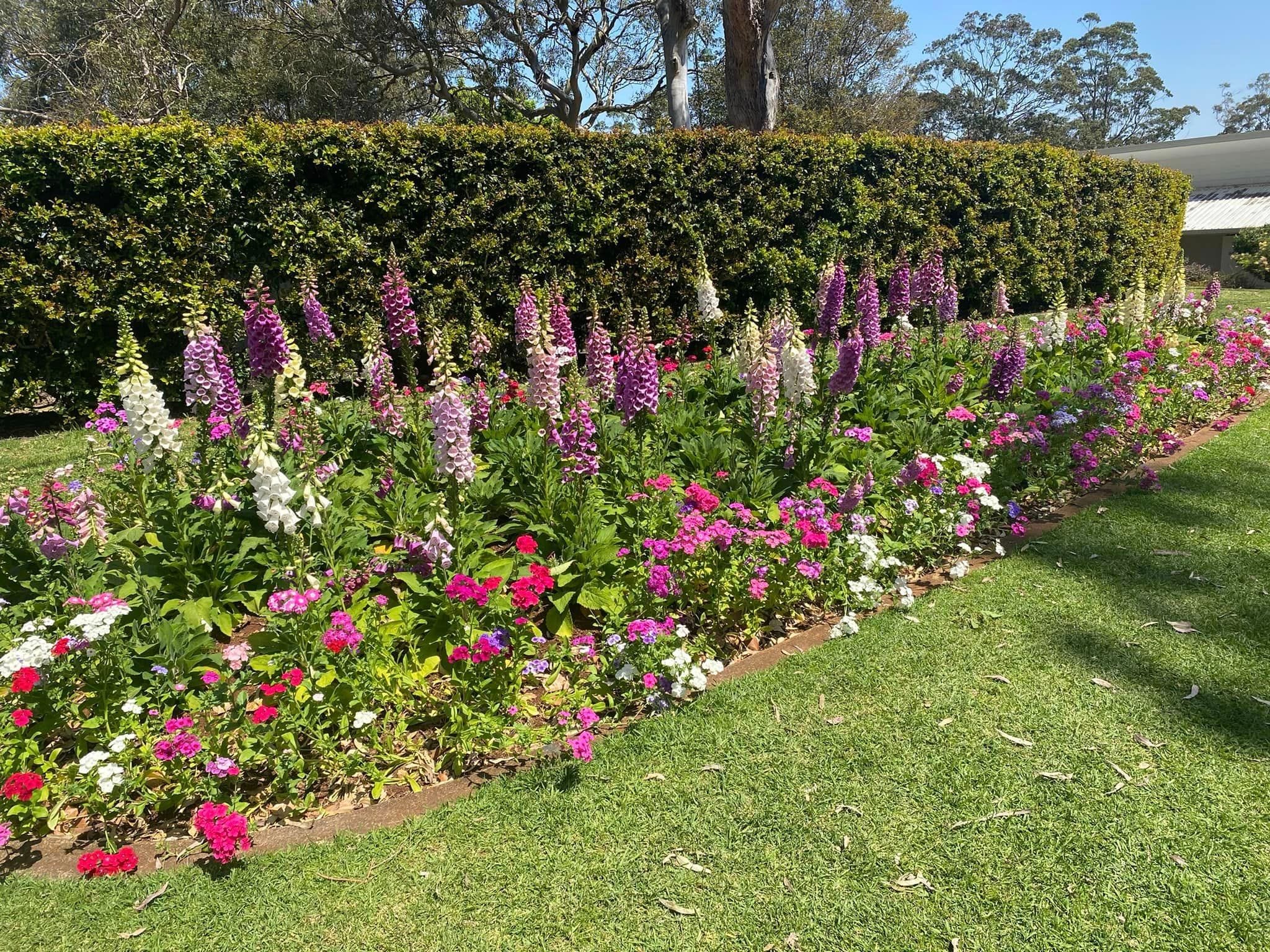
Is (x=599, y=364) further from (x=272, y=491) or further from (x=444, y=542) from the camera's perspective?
(x=272, y=491)

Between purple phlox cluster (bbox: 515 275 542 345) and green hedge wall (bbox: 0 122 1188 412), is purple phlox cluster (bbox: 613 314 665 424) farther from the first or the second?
green hedge wall (bbox: 0 122 1188 412)

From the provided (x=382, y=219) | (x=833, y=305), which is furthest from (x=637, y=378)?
(x=382, y=219)

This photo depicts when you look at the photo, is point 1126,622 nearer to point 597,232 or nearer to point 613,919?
point 613,919

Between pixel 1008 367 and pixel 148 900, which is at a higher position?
pixel 1008 367

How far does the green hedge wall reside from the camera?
7.68m

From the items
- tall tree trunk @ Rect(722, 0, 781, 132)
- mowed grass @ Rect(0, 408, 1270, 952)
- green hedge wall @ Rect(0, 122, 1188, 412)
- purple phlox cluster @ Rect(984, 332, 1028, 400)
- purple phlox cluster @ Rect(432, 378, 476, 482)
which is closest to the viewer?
mowed grass @ Rect(0, 408, 1270, 952)

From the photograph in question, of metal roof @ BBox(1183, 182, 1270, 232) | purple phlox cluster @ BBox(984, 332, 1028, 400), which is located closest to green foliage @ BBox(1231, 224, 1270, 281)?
metal roof @ BBox(1183, 182, 1270, 232)

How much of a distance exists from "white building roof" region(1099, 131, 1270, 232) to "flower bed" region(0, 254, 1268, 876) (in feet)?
101

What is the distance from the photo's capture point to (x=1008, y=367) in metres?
5.61

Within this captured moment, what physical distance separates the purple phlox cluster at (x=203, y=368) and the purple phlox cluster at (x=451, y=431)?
1.45 meters

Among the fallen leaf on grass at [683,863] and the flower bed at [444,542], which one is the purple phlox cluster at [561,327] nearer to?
the flower bed at [444,542]

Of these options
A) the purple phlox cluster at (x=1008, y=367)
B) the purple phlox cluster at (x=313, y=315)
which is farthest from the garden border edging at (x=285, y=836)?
the purple phlox cluster at (x=1008, y=367)

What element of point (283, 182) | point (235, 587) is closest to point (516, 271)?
point (283, 182)

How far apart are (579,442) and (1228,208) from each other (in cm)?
3634
